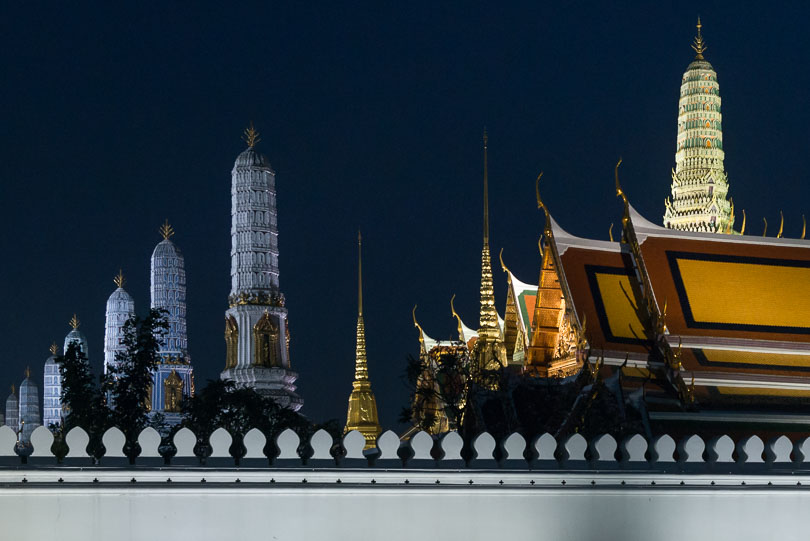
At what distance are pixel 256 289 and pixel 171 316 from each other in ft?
31.9

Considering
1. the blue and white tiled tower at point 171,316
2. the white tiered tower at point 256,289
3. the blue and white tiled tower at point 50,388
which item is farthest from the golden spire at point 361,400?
the blue and white tiled tower at point 50,388

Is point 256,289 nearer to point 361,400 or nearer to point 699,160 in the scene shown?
point 361,400

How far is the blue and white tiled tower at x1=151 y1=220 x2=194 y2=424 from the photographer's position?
53438 mm

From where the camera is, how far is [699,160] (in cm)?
5056

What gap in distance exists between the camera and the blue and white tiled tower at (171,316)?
2104 inches

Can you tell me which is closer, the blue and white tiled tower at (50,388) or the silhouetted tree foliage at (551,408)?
the silhouetted tree foliage at (551,408)

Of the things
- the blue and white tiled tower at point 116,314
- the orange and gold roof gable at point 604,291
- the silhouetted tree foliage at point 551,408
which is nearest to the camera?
the silhouetted tree foliage at point 551,408

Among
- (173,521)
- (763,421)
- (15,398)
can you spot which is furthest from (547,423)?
(15,398)

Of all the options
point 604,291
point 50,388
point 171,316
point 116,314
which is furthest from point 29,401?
point 604,291

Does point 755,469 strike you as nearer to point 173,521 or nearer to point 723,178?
point 173,521

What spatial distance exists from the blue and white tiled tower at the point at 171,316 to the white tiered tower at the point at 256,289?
7585 millimetres

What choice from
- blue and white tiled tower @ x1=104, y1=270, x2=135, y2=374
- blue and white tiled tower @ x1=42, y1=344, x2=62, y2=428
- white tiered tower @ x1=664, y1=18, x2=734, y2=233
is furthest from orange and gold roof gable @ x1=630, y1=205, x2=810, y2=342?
blue and white tiled tower @ x1=42, y1=344, x2=62, y2=428

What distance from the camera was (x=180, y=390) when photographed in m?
53.2

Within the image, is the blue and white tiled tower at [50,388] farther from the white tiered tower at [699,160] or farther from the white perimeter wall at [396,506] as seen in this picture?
the white perimeter wall at [396,506]
